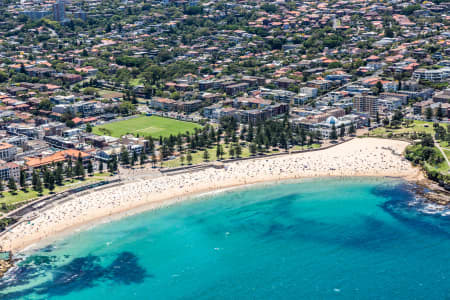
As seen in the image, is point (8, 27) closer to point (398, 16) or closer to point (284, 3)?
point (284, 3)

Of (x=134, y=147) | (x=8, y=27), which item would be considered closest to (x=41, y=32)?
(x=8, y=27)

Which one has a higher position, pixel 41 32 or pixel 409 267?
pixel 41 32

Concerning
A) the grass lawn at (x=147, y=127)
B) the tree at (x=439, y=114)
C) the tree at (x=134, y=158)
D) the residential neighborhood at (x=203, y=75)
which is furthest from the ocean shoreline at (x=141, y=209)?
the tree at (x=439, y=114)

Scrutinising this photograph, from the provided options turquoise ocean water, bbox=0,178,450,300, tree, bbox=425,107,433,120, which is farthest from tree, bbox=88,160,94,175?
tree, bbox=425,107,433,120

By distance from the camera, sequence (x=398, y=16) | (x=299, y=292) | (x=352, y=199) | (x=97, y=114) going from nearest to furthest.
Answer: (x=299, y=292)
(x=352, y=199)
(x=97, y=114)
(x=398, y=16)

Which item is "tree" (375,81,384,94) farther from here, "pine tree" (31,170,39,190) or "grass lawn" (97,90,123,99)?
"pine tree" (31,170,39,190)

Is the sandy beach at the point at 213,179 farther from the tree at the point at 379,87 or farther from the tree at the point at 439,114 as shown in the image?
the tree at the point at 379,87

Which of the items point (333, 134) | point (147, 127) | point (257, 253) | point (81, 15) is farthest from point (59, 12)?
point (257, 253)
